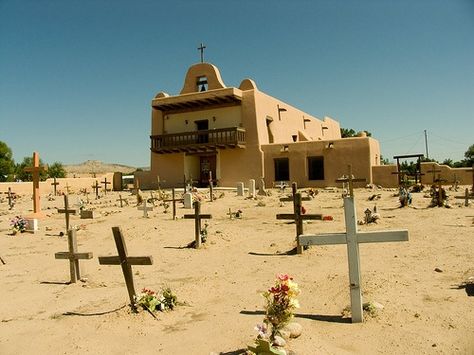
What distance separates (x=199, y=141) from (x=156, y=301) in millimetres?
24696

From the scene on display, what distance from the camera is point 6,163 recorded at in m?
Answer: 60.5

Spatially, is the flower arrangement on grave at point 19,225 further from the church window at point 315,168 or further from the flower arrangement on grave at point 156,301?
the church window at point 315,168

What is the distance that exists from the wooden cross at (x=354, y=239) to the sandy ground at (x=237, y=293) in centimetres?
28

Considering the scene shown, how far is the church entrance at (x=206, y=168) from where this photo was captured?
31.1 m

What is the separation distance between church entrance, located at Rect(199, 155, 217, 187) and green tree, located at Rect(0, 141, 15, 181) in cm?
4239

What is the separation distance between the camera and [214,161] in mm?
31047

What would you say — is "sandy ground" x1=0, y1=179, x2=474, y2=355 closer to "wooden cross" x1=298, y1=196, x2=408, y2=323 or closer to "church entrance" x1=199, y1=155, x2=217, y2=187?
"wooden cross" x1=298, y1=196, x2=408, y2=323

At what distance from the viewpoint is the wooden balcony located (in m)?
28.2

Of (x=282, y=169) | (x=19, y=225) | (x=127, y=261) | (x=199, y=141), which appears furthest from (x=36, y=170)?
(x=282, y=169)

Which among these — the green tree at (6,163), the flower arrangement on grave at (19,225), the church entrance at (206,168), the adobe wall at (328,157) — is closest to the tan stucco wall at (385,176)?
the adobe wall at (328,157)

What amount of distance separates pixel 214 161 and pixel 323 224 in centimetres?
1931

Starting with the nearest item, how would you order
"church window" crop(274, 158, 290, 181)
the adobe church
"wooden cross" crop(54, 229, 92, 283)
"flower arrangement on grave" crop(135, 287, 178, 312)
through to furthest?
1. "flower arrangement on grave" crop(135, 287, 178, 312)
2. "wooden cross" crop(54, 229, 92, 283)
3. the adobe church
4. "church window" crop(274, 158, 290, 181)

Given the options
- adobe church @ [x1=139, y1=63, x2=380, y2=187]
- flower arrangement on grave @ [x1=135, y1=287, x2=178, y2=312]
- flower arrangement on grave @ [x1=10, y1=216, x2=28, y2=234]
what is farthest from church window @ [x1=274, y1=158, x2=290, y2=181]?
flower arrangement on grave @ [x1=135, y1=287, x2=178, y2=312]

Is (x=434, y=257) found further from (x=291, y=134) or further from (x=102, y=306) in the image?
(x=291, y=134)
